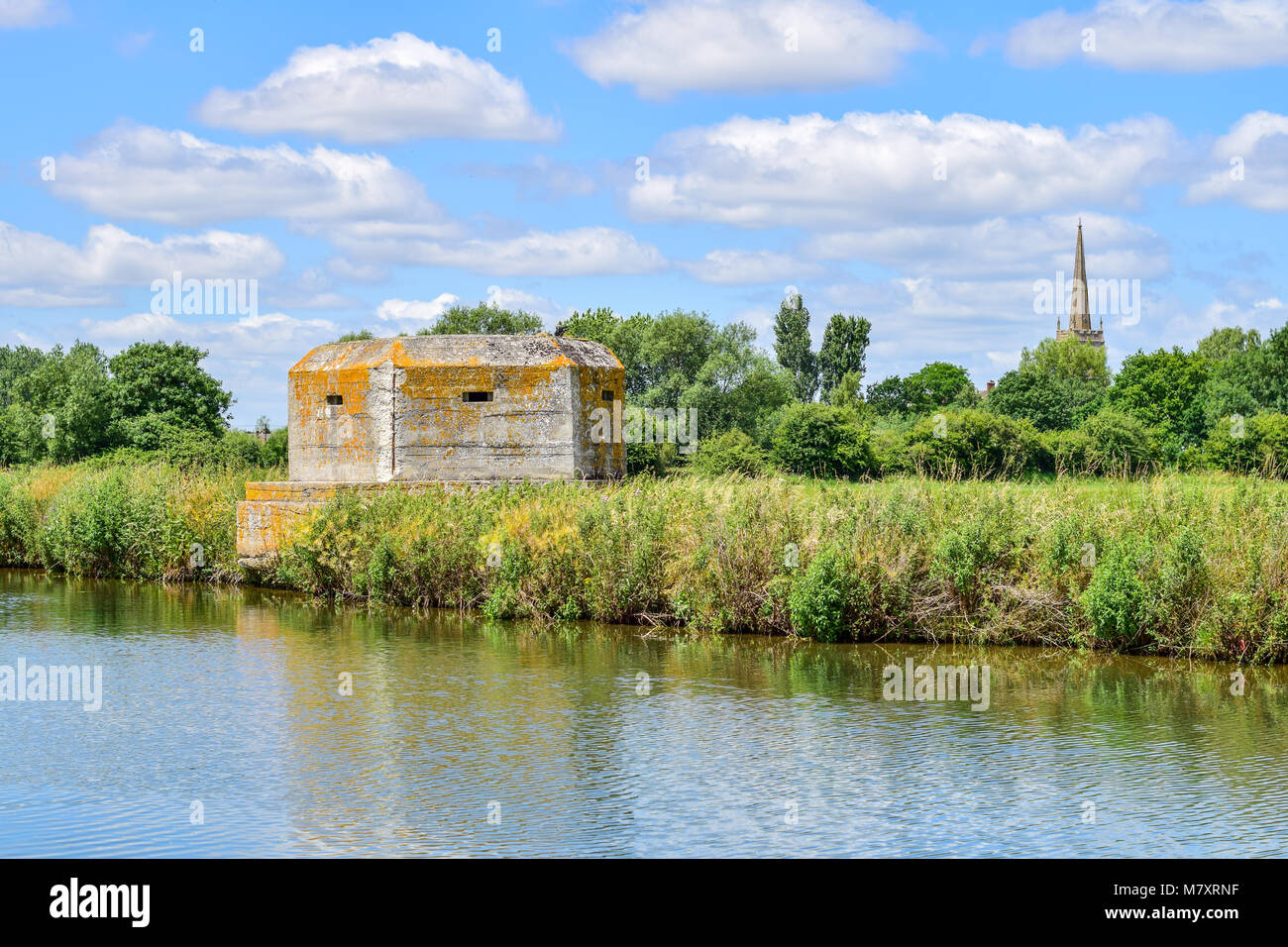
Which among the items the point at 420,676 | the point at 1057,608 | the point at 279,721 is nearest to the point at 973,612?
the point at 1057,608

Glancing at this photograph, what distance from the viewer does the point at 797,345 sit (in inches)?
3337

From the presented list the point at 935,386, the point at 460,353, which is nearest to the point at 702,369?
the point at 935,386

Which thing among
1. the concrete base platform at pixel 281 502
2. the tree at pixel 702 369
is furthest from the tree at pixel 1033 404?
the concrete base platform at pixel 281 502

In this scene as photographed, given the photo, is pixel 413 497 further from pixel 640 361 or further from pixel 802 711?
pixel 640 361

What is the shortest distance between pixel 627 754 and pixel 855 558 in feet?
20.2

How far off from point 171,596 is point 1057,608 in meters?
13.6

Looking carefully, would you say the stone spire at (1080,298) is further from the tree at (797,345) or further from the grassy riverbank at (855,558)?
the grassy riverbank at (855,558)

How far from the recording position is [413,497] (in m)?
20.7

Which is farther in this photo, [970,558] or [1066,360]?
[1066,360]

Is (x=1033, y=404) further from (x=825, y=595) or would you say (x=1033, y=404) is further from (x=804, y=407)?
(x=825, y=595)

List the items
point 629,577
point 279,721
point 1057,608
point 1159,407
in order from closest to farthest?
1. point 279,721
2. point 1057,608
3. point 629,577
4. point 1159,407

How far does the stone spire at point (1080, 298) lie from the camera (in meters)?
121

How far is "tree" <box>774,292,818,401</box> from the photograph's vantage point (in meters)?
84.8
